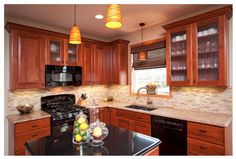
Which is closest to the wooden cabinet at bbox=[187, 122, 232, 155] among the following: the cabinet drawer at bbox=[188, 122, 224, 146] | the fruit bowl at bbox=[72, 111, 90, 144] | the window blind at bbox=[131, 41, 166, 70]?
the cabinet drawer at bbox=[188, 122, 224, 146]

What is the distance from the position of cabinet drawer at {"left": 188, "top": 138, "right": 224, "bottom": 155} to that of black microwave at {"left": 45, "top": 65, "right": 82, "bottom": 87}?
94.0 inches

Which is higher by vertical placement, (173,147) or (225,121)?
(225,121)

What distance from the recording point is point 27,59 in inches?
105

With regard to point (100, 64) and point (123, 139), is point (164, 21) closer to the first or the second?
Result: point (100, 64)

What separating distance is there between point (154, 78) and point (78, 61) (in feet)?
5.66

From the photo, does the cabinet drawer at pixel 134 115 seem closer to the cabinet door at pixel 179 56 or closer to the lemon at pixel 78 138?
the cabinet door at pixel 179 56

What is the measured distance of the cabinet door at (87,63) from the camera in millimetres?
3484

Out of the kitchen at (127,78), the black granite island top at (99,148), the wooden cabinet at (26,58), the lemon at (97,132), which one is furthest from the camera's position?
the wooden cabinet at (26,58)

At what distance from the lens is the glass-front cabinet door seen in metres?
2.52

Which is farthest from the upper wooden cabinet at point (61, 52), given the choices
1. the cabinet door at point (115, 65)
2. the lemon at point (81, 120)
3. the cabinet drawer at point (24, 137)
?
the lemon at point (81, 120)

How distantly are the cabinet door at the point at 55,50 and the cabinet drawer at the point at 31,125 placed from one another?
3.53 feet

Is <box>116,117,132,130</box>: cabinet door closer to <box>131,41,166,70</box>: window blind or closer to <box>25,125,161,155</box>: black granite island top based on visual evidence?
<box>131,41,166,70</box>: window blind

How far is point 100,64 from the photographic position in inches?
150
